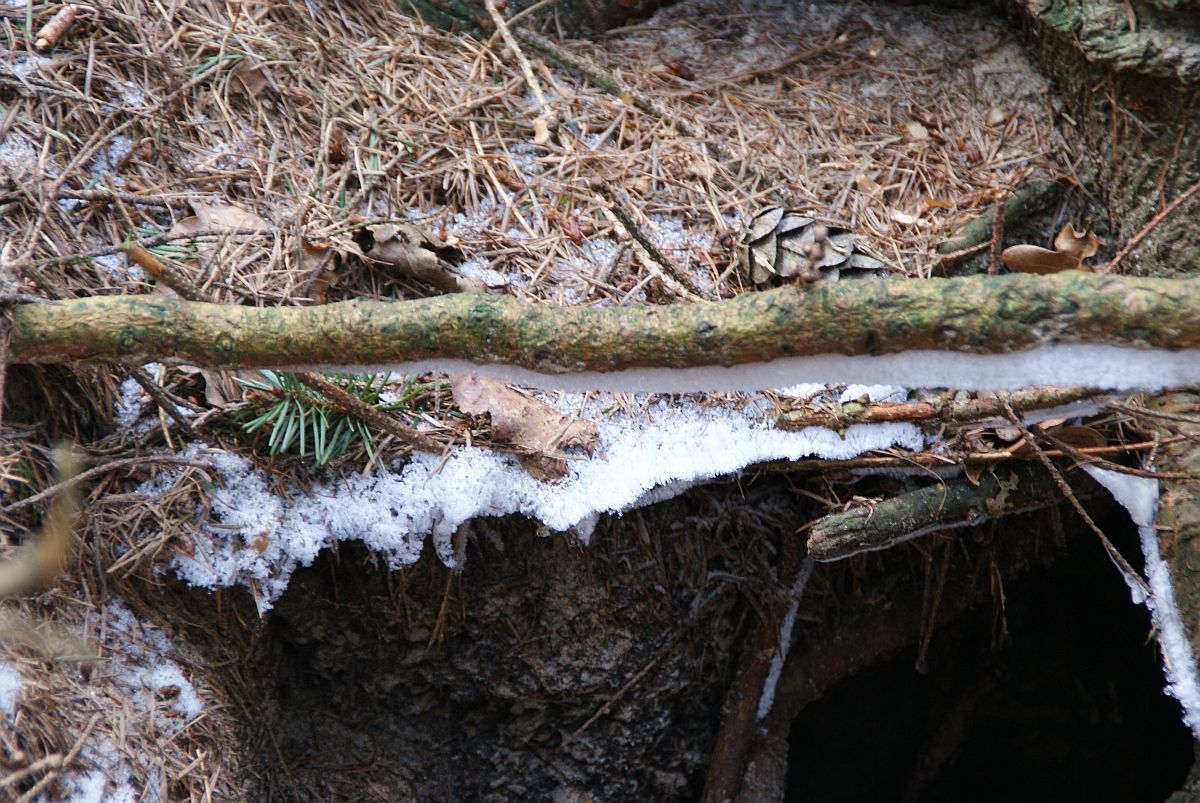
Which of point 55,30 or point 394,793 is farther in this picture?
point 394,793

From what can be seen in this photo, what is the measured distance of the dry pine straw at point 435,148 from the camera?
2.08m

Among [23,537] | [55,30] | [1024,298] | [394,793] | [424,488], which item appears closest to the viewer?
[1024,298]

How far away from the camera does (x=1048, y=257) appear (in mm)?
2170

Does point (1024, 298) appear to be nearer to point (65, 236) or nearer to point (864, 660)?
point (864, 660)

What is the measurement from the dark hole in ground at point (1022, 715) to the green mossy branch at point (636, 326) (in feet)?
5.50

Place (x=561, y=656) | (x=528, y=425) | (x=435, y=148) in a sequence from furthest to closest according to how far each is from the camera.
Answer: (x=435, y=148) → (x=561, y=656) → (x=528, y=425)

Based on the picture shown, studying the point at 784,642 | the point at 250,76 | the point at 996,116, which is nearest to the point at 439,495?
the point at 784,642

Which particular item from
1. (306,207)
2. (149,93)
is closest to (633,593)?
(306,207)

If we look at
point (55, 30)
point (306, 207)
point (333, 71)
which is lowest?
point (306, 207)

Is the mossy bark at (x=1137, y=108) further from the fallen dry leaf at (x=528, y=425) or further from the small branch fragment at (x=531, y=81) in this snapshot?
the fallen dry leaf at (x=528, y=425)

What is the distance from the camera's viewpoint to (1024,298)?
1388 millimetres

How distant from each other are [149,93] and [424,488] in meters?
1.21

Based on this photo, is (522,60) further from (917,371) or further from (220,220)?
(917,371)

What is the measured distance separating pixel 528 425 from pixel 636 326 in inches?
22.3
